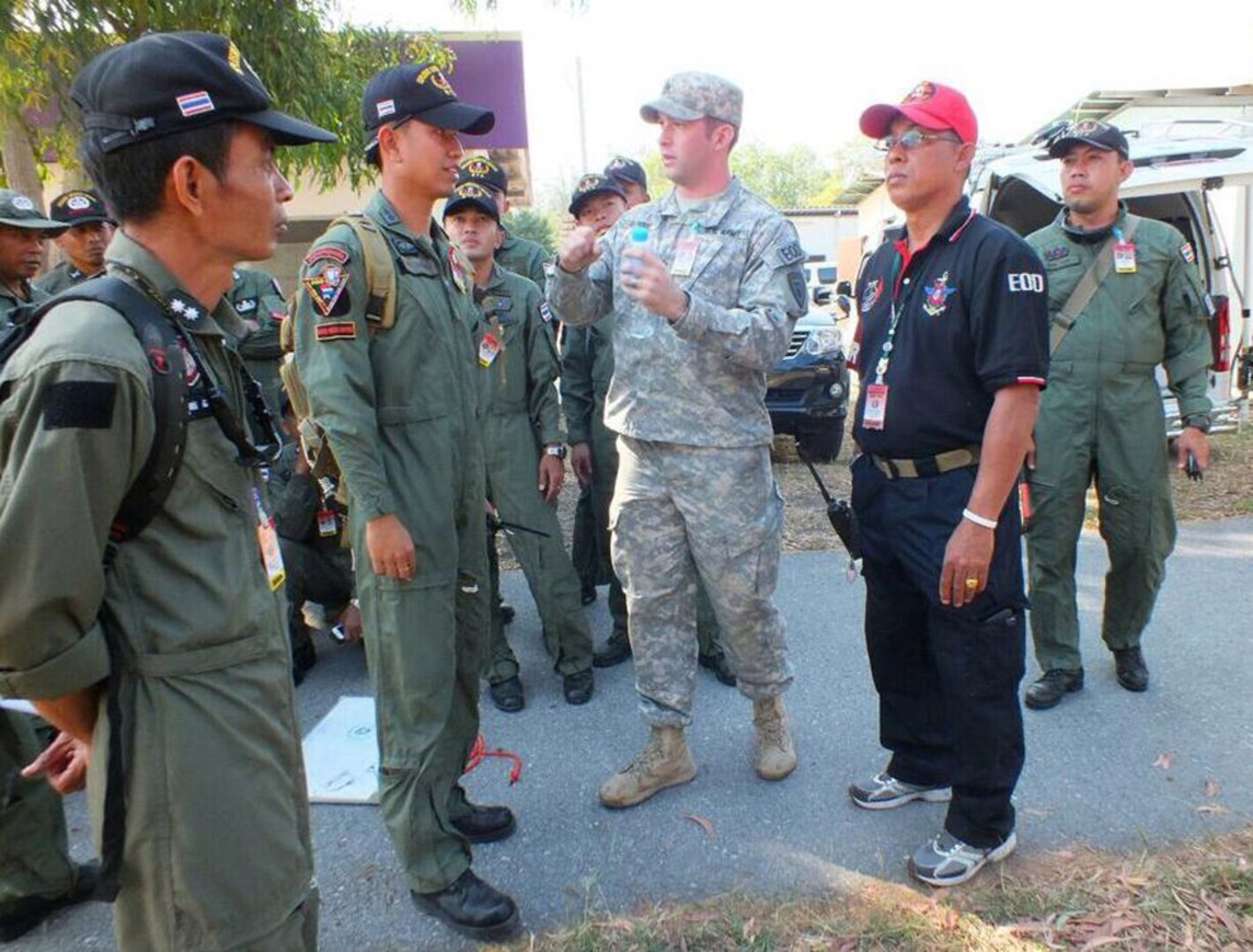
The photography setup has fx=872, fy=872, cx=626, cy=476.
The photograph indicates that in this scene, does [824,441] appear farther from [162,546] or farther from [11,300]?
[162,546]

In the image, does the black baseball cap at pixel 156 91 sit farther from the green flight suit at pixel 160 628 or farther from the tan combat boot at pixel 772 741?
the tan combat boot at pixel 772 741

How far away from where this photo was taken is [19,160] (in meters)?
5.47

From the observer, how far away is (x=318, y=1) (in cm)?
545

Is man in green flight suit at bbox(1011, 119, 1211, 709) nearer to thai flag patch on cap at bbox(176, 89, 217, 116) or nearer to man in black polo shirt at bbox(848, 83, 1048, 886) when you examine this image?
man in black polo shirt at bbox(848, 83, 1048, 886)

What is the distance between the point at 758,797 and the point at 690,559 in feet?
2.77

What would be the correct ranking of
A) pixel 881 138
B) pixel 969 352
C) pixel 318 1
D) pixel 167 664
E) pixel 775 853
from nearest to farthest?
pixel 167 664 < pixel 969 352 < pixel 881 138 < pixel 775 853 < pixel 318 1

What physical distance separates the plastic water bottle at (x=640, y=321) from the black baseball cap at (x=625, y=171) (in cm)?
167

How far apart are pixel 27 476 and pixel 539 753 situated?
2.51 metres

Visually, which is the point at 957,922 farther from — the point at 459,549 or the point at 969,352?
the point at 459,549

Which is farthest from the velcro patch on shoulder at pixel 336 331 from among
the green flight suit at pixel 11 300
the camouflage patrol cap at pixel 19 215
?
the camouflage patrol cap at pixel 19 215

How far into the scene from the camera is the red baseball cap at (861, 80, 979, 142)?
2.32m

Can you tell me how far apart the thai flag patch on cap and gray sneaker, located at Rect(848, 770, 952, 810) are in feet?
8.70

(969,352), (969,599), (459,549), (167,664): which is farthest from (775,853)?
(167,664)

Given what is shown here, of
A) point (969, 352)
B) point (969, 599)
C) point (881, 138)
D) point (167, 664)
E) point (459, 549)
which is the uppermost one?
point (881, 138)
